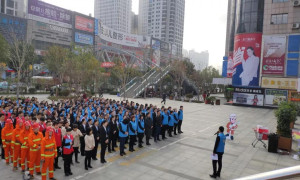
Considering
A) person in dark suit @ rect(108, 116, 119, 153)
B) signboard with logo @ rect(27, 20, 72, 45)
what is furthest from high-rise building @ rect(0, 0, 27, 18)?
person in dark suit @ rect(108, 116, 119, 153)

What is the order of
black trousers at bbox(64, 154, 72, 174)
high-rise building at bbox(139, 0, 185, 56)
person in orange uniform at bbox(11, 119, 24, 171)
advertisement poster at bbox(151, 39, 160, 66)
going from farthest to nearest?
high-rise building at bbox(139, 0, 185, 56) → advertisement poster at bbox(151, 39, 160, 66) → person in orange uniform at bbox(11, 119, 24, 171) → black trousers at bbox(64, 154, 72, 174)

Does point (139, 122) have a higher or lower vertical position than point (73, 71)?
lower

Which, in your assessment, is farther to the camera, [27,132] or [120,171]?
[120,171]

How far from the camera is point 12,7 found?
228 feet

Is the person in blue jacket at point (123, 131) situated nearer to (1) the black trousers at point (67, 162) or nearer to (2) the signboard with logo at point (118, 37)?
(1) the black trousers at point (67, 162)

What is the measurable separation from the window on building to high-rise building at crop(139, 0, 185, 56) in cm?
11537

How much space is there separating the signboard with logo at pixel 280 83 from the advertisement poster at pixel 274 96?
0.79 metres

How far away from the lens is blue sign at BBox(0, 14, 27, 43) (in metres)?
50.4

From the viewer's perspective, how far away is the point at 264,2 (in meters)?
33.8

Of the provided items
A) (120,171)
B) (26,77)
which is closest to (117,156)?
(120,171)

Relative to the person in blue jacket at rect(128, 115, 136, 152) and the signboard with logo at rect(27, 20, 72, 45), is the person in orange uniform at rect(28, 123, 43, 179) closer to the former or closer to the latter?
the person in blue jacket at rect(128, 115, 136, 152)

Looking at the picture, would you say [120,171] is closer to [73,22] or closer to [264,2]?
[264,2]

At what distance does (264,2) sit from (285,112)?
2767cm

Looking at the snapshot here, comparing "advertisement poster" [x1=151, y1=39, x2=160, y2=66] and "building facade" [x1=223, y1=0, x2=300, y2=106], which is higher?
"advertisement poster" [x1=151, y1=39, x2=160, y2=66]
